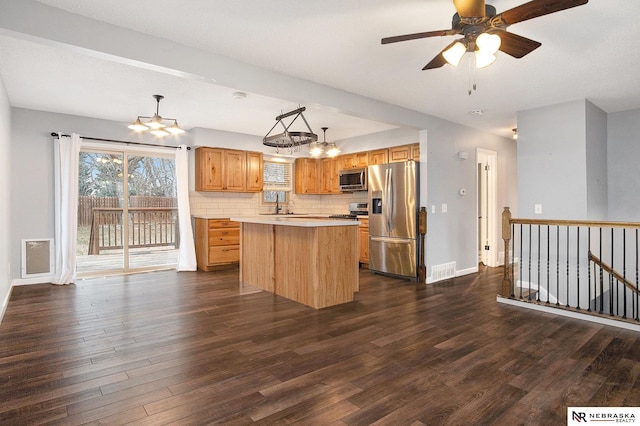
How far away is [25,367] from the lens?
248cm

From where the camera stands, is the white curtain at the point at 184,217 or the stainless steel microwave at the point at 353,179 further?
the stainless steel microwave at the point at 353,179

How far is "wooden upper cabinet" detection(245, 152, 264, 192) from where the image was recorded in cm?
692

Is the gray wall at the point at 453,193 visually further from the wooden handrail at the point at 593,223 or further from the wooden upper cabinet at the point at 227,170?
the wooden upper cabinet at the point at 227,170

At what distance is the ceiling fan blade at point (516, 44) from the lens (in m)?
2.24

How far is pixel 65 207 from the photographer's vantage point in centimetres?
527

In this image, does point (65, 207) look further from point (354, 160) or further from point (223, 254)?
point (354, 160)

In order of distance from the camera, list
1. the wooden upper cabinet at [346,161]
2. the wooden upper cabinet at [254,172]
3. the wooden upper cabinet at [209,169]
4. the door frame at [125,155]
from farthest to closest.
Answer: the wooden upper cabinet at [346,161] → the wooden upper cabinet at [254,172] → the wooden upper cabinet at [209,169] → the door frame at [125,155]

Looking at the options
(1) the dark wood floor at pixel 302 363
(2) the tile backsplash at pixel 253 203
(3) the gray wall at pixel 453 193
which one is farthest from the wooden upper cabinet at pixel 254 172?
(3) the gray wall at pixel 453 193

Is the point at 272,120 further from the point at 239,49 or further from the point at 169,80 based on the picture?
the point at 239,49

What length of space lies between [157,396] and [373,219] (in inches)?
173

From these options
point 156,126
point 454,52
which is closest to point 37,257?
point 156,126

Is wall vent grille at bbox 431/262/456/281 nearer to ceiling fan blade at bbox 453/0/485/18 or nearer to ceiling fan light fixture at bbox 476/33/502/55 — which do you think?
ceiling fan light fixture at bbox 476/33/502/55

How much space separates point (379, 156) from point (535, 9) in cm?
453

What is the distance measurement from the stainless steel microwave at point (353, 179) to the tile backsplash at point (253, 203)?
46cm
